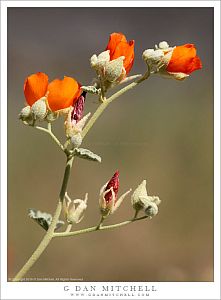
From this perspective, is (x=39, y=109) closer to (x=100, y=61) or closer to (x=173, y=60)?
(x=100, y=61)

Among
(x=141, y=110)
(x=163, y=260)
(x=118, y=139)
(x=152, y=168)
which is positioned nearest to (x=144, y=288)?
(x=163, y=260)

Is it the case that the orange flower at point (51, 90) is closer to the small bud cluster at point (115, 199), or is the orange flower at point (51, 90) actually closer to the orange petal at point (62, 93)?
the orange petal at point (62, 93)

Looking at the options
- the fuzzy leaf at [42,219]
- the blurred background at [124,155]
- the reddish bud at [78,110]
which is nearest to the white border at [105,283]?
the blurred background at [124,155]

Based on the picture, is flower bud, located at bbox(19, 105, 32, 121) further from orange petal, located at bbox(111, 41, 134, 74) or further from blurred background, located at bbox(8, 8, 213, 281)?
blurred background, located at bbox(8, 8, 213, 281)
